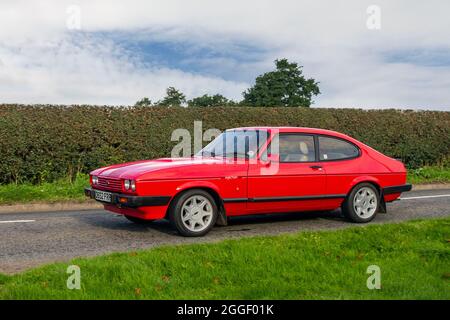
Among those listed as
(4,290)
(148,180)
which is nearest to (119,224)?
(148,180)

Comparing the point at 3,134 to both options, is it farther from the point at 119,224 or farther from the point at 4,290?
the point at 4,290

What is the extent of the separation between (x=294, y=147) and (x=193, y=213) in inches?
79.1

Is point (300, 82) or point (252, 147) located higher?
point (300, 82)

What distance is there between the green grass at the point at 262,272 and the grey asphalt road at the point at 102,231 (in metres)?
1.01

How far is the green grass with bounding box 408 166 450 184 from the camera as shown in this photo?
1716 centimetres

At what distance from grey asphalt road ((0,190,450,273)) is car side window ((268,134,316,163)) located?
1.09 meters

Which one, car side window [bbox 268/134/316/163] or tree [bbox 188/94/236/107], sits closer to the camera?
car side window [bbox 268/134/316/163]

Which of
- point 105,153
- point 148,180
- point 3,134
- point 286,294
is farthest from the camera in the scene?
point 105,153

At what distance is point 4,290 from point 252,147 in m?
4.32

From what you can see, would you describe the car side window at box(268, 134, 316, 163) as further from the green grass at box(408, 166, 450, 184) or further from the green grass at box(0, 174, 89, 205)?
the green grass at box(408, 166, 450, 184)

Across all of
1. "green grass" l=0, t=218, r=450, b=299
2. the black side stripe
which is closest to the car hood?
the black side stripe

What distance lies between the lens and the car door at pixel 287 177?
807cm

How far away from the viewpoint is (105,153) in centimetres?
1472
